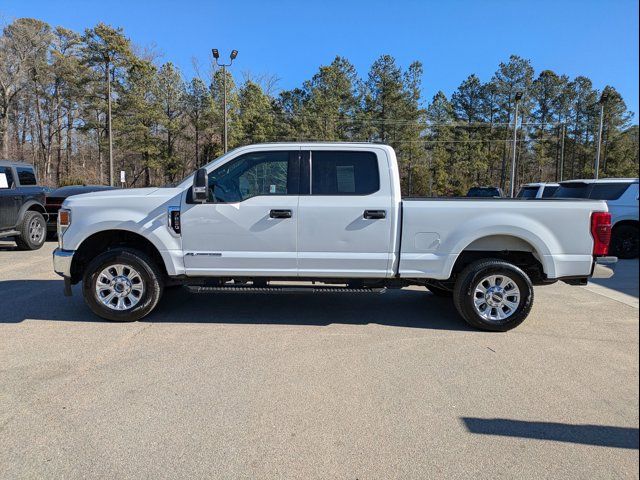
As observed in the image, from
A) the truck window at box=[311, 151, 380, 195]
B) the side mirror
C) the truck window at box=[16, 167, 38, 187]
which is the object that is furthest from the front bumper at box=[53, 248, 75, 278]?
the truck window at box=[16, 167, 38, 187]

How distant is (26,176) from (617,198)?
1478 centimetres

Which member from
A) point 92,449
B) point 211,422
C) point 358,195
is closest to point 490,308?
point 358,195

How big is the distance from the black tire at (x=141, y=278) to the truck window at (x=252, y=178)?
113 centimetres

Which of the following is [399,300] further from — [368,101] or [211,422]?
[368,101]

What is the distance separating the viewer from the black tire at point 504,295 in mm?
5328

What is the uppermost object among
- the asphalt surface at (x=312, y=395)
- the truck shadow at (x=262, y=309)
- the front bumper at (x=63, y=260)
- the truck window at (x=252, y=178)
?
the truck window at (x=252, y=178)

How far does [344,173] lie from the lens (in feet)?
17.9

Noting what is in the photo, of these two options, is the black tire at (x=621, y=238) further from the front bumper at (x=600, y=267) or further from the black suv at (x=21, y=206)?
the black suv at (x=21, y=206)

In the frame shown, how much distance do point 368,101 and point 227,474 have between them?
48.9 meters

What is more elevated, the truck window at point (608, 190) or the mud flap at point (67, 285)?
the truck window at point (608, 190)

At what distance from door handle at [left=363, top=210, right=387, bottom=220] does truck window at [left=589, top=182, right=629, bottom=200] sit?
30.0 ft

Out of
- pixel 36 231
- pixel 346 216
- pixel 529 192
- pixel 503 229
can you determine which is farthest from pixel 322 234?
pixel 529 192

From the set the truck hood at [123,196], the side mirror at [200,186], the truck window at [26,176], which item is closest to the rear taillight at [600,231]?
the side mirror at [200,186]

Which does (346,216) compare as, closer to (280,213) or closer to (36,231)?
(280,213)
